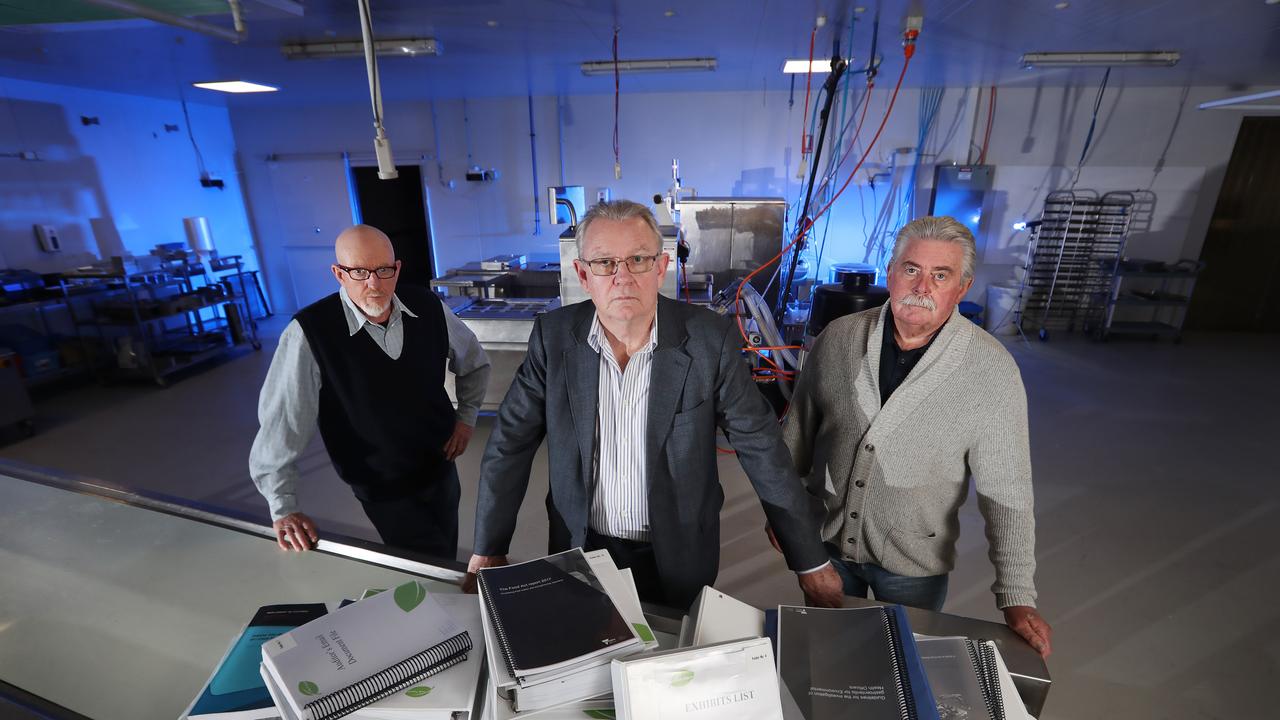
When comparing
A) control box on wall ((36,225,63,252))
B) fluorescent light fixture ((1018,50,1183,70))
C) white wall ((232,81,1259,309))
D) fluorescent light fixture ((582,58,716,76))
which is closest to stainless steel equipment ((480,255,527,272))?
fluorescent light fixture ((582,58,716,76))

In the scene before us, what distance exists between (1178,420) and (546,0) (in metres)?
5.50

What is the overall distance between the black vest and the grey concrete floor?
1.13 feet

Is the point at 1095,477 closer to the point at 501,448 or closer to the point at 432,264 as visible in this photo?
the point at 501,448

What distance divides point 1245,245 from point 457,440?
9093mm

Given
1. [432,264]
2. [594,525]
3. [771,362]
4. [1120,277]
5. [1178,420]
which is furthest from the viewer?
[432,264]

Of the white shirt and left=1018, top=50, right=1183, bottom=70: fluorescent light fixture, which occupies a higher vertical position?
left=1018, top=50, right=1183, bottom=70: fluorescent light fixture

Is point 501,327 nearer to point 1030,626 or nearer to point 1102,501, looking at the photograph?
point 1030,626

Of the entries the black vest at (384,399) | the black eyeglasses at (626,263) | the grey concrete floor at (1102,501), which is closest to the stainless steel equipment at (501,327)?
the grey concrete floor at (1102,501)

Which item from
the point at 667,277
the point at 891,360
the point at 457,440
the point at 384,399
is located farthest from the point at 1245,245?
the point at 384,399

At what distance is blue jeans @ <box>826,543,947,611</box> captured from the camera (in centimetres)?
144

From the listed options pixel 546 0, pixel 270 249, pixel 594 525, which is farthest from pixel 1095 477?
pixel 270 249

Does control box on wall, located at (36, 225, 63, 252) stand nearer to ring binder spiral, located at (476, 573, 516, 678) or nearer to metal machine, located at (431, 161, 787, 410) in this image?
metal machine, located at (431, 161, 787, 410)

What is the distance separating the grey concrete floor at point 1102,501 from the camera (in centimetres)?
211

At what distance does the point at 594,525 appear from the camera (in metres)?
1.37
